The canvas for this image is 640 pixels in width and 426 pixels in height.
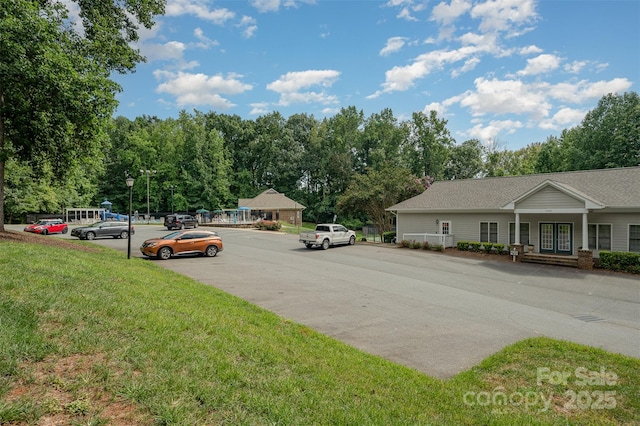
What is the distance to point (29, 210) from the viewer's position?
4603 cm

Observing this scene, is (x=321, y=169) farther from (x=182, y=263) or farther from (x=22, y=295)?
(x=22, y=295)

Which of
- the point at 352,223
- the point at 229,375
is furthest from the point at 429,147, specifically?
the point at 229,375

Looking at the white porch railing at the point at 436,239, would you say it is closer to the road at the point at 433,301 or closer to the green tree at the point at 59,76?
the road at the point at 433,301

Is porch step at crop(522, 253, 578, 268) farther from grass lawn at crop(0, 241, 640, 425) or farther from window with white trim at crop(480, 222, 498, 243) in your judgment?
grass lawn at crop(0, 241, 640, 425)

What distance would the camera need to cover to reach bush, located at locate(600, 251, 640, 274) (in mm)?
16875

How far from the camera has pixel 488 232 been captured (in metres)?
24.2

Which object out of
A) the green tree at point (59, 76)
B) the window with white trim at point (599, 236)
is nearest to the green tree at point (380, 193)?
the window with white trim at point (599, 236)

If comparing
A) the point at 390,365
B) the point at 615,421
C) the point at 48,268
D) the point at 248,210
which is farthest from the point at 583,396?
the point at 248,210

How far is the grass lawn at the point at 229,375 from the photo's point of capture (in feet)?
11.2

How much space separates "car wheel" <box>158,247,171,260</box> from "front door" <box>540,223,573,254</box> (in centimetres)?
2160

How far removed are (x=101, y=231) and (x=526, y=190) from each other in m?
30.6

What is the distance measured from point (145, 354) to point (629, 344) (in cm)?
936

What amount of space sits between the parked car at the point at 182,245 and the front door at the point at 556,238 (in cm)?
1938

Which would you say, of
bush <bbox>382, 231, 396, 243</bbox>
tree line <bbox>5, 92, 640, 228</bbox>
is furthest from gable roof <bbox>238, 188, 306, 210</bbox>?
bush <bbox>382, 231, 396, 243</bbox>
